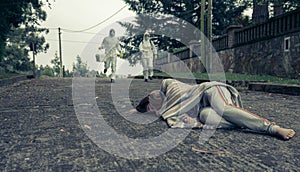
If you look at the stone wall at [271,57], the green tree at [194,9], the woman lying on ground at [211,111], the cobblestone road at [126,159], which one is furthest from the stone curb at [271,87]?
the green tree at [194,9]

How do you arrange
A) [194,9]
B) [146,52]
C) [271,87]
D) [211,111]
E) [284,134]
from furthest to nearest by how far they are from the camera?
[194,9] < [146,52] < [271,87] < [211,111] < [284,134]

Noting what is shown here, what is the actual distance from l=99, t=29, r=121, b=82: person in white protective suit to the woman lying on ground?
772cm

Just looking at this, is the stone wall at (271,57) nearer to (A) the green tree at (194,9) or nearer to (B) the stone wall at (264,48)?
(B) the stone wall at (264,48)

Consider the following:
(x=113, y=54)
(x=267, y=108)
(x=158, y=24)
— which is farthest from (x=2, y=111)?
(x=158, y=24)

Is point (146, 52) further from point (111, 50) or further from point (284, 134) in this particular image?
point (284, 134)

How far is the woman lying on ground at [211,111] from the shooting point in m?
2.71

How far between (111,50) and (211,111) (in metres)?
8.45

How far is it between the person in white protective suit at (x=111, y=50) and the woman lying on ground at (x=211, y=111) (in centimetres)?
772

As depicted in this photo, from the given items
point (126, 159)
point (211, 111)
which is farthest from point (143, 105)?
point (126, 159)

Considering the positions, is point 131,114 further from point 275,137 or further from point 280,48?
point 280,48

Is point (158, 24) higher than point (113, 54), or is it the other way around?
point (158, 24)

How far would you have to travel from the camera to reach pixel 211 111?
2.84m

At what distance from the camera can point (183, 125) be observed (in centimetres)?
297

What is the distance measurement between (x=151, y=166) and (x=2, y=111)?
3.27 meters
